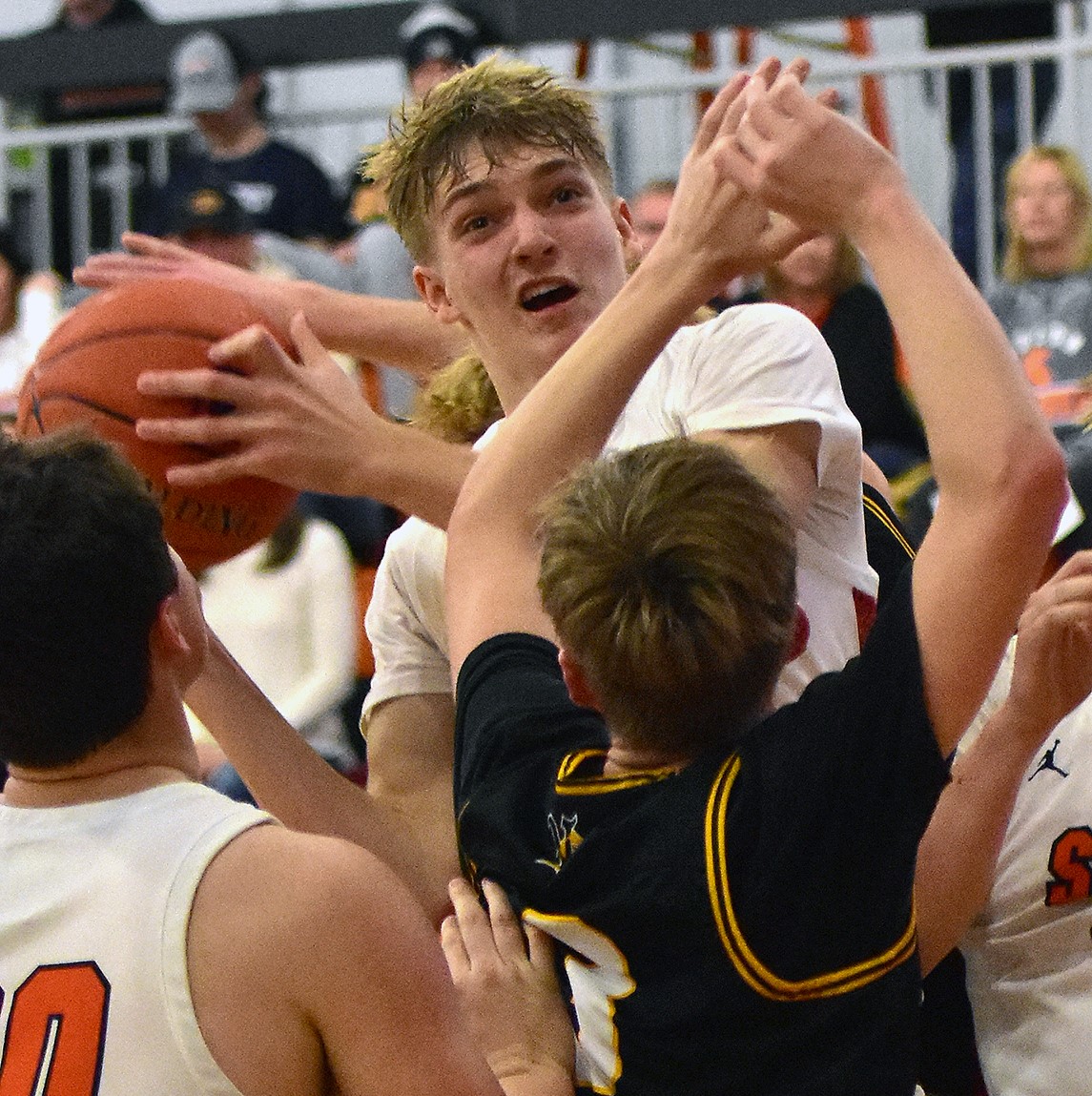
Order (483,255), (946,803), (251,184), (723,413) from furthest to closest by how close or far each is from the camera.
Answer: (251,184), (483,255), (723,413), (946,803)

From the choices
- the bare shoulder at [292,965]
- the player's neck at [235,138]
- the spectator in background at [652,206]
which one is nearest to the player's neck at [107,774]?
the bare shoulder at [292,965]

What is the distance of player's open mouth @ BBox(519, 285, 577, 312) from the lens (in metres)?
2.90

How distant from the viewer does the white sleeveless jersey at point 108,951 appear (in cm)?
194

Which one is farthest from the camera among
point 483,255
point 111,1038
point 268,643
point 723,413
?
point 268,643

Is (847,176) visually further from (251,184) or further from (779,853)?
(251,184)

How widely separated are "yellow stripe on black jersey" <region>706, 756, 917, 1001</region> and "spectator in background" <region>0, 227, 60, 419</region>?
5.27 m

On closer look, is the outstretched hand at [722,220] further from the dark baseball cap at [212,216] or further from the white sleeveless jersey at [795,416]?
the dark baseball cap at [212,216]

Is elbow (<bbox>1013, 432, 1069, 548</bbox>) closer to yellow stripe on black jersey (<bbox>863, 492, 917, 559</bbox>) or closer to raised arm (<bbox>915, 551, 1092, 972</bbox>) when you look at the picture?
raised arm (<bbox>915, 551, 1092, 972</bbox>)

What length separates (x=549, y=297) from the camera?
2.91m

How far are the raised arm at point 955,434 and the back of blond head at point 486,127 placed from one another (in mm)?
976

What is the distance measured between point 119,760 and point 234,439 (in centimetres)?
58

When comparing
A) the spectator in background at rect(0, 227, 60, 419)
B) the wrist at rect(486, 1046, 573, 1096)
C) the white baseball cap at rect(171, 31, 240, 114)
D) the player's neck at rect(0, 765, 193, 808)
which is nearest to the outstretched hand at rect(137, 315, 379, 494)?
the player's neck at rect(0, 765, 193, 808)

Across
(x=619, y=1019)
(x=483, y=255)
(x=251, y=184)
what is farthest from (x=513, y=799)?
(x=251, y=184)

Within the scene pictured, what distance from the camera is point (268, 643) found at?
589 centimetres
